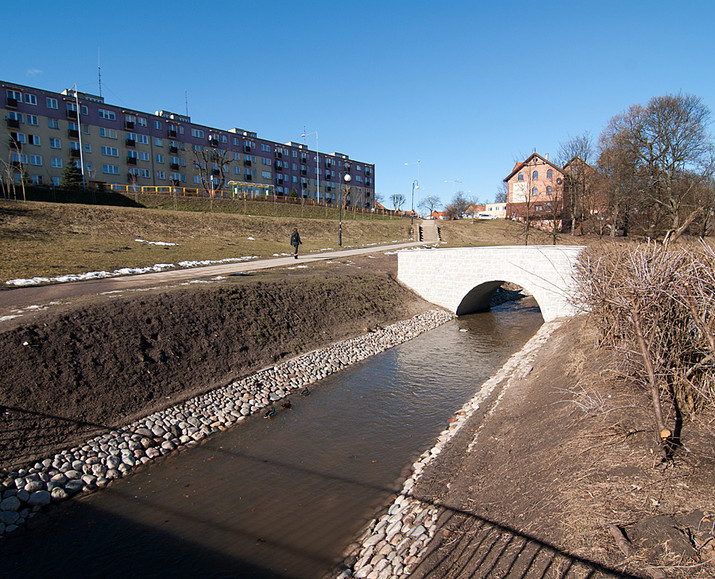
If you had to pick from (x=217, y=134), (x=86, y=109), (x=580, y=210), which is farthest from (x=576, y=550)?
(x=217, y=134)

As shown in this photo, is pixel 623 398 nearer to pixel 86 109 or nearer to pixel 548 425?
pixel 548 425

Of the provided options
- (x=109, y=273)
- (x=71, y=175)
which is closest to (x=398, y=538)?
(x=109, y=273)

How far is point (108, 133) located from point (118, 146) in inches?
75.0

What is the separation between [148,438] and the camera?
1027cm

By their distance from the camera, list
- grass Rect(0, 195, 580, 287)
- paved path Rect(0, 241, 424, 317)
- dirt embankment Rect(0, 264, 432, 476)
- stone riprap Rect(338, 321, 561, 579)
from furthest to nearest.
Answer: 1. grass Rect(0, 195, 580, 287)
2. paved path Rect(0, 241, 424, 317)
3. dirt embankment Rect(0, 264, 432, 476)
4. stone riprap Rect(338, 321, 561, 579)

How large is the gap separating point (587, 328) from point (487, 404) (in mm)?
3877

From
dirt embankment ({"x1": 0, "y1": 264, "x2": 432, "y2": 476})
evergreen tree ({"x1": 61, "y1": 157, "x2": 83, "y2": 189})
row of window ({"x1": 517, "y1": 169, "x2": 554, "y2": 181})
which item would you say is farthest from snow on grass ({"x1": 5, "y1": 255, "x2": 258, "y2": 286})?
row of window ({"x1": 517, "y1": 169, "x2": 554, "y2": 181})

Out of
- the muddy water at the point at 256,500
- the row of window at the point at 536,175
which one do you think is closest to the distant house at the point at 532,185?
the row of window at the point at 536,175

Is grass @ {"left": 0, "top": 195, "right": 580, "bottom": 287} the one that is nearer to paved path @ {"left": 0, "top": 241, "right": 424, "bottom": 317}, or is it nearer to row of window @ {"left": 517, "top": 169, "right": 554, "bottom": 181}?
paved path @ {"left": 0, "top": 241, "right": 424, "bottom": 317}

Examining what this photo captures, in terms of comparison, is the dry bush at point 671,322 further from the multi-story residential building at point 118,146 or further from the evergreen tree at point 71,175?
the evergreen tree at point 71,175

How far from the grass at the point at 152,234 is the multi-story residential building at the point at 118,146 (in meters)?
10.9

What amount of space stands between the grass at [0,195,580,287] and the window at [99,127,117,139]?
Answer: 58.8 ft

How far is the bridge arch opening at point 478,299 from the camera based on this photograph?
85.6 feet

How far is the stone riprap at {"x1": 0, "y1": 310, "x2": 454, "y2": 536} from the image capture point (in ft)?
26.8
